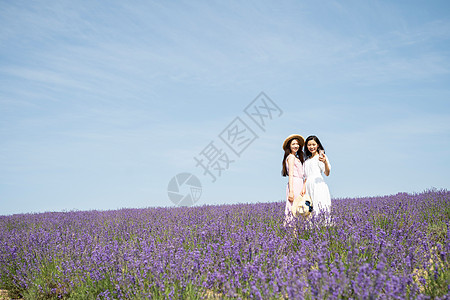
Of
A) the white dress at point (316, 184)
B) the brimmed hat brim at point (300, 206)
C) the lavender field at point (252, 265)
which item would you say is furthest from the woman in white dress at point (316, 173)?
the lavender field at point (252, 265)

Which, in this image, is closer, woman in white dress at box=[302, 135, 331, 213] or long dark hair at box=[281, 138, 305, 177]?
woman in white dress at box=[302, 135, 331, 213]

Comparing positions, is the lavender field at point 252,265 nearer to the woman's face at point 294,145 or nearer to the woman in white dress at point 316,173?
the woman in white dress at point 316,173

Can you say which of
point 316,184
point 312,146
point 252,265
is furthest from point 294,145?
point 252,265

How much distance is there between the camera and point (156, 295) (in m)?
2.56

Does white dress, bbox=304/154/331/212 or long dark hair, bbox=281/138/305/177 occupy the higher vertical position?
long dark hair, bbox=281/138/305/177

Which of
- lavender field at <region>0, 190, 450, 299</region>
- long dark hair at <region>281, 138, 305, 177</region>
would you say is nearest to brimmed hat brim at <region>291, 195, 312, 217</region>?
lavender field at <region>0, 190, 450, 299</region>

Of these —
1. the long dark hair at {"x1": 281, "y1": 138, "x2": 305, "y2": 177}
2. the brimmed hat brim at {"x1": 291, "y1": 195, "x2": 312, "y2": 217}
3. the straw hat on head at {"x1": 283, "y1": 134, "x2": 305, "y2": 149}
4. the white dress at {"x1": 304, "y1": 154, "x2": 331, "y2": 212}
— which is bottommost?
the brimmed hat brim at {"x1": 291, "y1": 195, "x2": 312, "y2": 217}

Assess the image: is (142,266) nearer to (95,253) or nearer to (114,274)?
(114,274)

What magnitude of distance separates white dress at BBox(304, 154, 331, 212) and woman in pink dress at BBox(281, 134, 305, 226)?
0.15m

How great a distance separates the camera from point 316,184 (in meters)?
4.73

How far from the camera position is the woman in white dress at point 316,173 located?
4668mm

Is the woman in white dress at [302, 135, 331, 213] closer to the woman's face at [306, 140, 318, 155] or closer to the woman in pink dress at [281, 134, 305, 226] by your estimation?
the woman's face at [306, 140, 318, 155]

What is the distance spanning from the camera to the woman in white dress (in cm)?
467

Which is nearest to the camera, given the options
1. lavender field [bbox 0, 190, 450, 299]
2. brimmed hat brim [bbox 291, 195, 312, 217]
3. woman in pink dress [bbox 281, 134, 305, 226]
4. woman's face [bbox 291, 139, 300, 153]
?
lavender field [bbox 0, 190, 450, 299]
